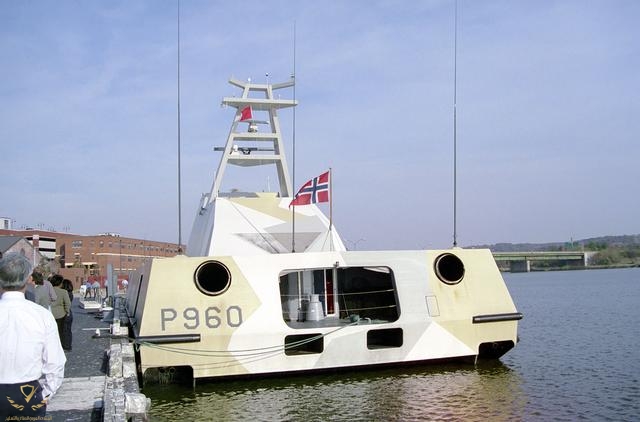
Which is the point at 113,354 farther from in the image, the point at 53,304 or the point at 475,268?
the point at 475,268

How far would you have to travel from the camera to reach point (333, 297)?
1275 centimetres

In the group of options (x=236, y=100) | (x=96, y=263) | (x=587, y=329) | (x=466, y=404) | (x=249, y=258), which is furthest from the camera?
(x=96, y=263)

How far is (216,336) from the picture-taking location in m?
10.4

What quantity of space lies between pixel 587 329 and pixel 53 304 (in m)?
16.4

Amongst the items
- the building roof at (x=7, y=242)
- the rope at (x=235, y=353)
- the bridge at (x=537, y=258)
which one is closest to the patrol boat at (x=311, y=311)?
the rope at (x=235, y=353)

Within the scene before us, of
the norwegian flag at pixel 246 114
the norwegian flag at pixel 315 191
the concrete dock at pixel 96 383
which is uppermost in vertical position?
the norwegian flag at pixel 246 114

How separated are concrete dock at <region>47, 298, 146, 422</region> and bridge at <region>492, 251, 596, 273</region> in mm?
73077

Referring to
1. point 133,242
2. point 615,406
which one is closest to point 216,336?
point 615,406

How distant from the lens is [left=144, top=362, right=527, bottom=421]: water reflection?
9141mm

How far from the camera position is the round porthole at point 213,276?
1091 centimetres

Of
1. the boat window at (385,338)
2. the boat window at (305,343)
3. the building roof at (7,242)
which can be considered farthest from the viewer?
the building roof at (7,242)

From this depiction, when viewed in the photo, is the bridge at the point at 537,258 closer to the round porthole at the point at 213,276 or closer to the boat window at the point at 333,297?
the boat window at the point at 333,297

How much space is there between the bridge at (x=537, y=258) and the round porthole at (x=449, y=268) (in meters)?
70.8

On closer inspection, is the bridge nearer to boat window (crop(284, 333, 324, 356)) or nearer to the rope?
boat window (crop(284, 333, 324, 356))
